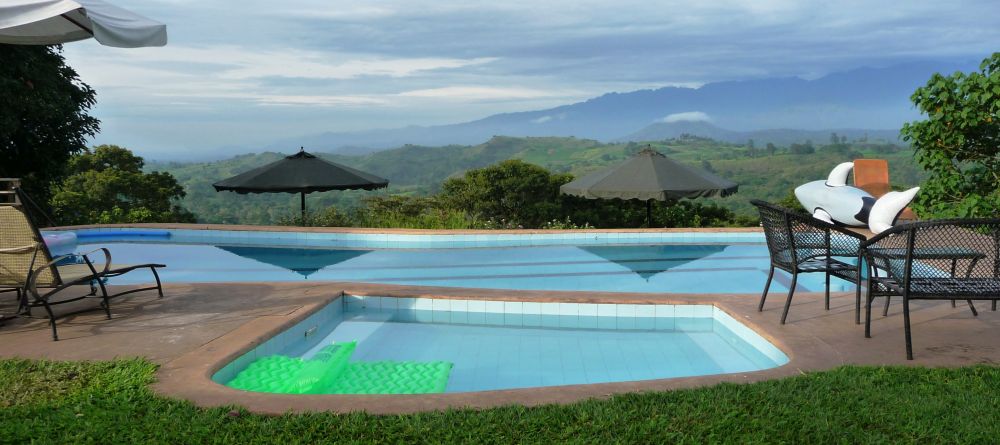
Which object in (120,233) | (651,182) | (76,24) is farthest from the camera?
(120,233)

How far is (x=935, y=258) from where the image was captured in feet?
14.0

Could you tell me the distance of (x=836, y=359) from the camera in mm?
4109

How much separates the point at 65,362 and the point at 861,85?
18455 centimetres

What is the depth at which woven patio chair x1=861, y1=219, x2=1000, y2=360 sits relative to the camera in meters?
4.04

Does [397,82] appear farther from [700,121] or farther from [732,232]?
[700,121]

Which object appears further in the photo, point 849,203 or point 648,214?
point 648,214

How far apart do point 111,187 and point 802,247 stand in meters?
21.9

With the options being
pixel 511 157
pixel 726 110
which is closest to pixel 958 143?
pixel 511 157

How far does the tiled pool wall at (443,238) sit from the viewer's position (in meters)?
10.6

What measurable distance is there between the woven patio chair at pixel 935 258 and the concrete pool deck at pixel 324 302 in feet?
1.06

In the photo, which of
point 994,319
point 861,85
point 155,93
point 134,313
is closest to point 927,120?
point 994,319

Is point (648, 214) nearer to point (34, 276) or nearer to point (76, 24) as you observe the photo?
point (76, 24)

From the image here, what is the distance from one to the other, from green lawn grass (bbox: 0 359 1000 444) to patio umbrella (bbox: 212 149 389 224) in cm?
901

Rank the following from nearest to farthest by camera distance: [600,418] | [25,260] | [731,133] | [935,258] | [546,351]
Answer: [600,418], [935,258], [25,260], [546,351], [731,133]
